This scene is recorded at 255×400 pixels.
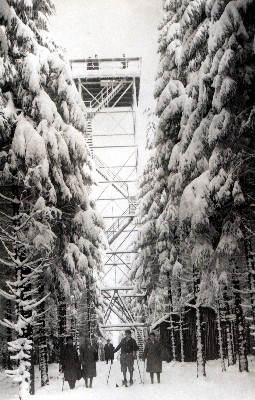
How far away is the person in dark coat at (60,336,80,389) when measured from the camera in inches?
511

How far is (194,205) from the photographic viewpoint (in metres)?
12.1

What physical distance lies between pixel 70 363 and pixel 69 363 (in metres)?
0.03

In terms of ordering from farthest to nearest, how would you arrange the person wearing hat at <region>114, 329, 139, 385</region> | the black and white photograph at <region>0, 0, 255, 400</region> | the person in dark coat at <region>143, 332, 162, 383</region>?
the person wearing hat at <region>114, 329, 139, 385</region>, the person in dark coat at <region>143, 332, 162, 383</region>, the black and white photograph at <region>0, 0, 255, 400</region>

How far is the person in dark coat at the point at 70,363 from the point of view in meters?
13.0

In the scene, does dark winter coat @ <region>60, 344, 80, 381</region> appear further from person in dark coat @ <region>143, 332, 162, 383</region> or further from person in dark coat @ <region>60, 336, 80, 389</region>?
person in dark coat @ <region>143, 332, 162, 383</region>

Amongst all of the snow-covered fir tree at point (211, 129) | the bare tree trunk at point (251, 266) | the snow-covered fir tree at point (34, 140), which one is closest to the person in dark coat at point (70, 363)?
the snow-covered fir tree at point (34, 140)

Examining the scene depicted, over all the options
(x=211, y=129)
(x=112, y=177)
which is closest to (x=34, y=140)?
(x=211, y=129)

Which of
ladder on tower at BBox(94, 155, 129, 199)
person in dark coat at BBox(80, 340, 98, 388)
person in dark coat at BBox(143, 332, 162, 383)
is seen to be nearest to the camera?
person in dark coat at BBox(143, 332, 162, 383)

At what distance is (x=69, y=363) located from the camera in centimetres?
1305

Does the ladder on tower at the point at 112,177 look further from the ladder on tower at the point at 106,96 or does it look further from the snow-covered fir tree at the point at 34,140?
the snow-covered fir tree at the point at 34,140

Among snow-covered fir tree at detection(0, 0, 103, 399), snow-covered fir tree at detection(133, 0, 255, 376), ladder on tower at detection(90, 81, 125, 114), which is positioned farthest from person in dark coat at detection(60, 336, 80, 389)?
ladder on tower at detection(90, 81, 125, 114)

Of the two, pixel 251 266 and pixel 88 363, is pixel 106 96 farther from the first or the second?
pixel 251 266

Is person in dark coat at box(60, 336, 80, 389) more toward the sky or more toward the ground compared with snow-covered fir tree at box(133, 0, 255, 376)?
more toward the ground

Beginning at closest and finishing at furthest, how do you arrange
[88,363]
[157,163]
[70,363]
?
[70,363]
[88,363]
[157,163]
